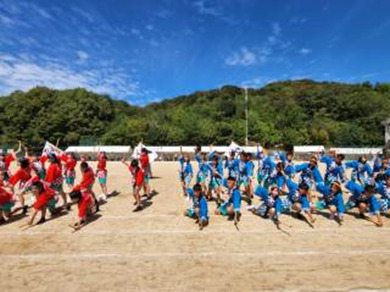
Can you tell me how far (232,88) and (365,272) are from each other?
11166 centimetres

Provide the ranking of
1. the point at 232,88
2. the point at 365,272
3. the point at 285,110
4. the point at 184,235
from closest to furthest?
the point at 365,272 < the point at 184,235 < the point at 285,110 < the point at 232,88

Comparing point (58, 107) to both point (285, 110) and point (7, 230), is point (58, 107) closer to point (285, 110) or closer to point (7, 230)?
point (285, 110)

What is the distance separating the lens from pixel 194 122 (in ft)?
212

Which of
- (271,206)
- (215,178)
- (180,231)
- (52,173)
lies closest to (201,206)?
(180,231)

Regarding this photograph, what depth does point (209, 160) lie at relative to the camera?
1122 centimetres

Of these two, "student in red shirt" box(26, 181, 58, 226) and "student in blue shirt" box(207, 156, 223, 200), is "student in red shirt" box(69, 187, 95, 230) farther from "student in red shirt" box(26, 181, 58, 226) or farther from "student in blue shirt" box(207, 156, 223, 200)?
"student in blue shirt" box(207, 156, 223, 200)

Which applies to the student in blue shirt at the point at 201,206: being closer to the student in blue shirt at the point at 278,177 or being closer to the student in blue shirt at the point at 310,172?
the student in blue shirt at the point at 278,177

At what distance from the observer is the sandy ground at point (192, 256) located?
5.05 meters

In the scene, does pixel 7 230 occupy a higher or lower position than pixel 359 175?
lower

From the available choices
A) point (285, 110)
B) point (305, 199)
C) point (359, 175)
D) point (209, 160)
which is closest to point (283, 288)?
point (305, 199)

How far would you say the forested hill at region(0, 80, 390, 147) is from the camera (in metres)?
61.7

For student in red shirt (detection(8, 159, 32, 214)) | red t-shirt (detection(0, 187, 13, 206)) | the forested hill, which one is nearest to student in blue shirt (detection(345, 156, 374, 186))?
student in red shirt (detection(8, 159, 32, 214))

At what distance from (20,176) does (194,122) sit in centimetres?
5591

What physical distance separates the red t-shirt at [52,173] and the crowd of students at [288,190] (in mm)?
4618
